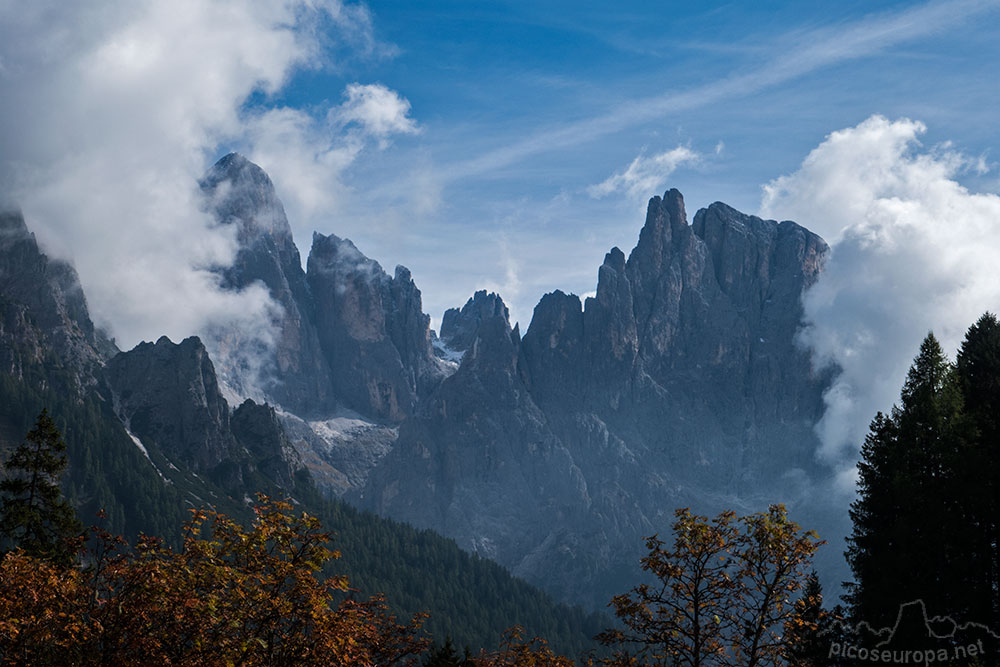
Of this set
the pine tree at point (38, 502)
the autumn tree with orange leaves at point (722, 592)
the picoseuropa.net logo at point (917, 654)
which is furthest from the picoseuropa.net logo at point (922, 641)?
the pine tree at point (38, 502)

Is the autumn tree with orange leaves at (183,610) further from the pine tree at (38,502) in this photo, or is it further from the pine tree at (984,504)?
the pine tree at (38,502)

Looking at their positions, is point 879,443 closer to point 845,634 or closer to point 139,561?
A: point 845,634

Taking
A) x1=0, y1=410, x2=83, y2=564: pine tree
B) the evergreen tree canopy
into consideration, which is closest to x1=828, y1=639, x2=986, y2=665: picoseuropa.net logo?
the evergreen tree canopy

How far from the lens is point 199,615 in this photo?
708 inches

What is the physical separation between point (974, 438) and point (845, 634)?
423 inches

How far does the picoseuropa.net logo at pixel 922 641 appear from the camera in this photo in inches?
1236

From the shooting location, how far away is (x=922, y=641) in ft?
111

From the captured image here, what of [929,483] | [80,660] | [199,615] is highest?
[929,483]

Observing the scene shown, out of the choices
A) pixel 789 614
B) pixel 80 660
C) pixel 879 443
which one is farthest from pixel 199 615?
pixel 879 443

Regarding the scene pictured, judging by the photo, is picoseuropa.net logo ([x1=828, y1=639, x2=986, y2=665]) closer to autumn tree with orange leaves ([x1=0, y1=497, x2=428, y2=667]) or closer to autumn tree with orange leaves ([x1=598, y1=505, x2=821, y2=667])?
autumn tree with orange leaves ([x1=598, y1=505, x2=821, y2=667])

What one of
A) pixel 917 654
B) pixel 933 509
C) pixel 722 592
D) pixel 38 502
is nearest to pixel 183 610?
pixel 722 592

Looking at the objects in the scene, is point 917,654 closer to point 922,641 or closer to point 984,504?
point 922,641

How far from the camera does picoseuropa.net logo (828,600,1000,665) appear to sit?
31406mm

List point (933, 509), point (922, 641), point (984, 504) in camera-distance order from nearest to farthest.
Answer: point (922, 641), point (984, 504), point (933, 509)
